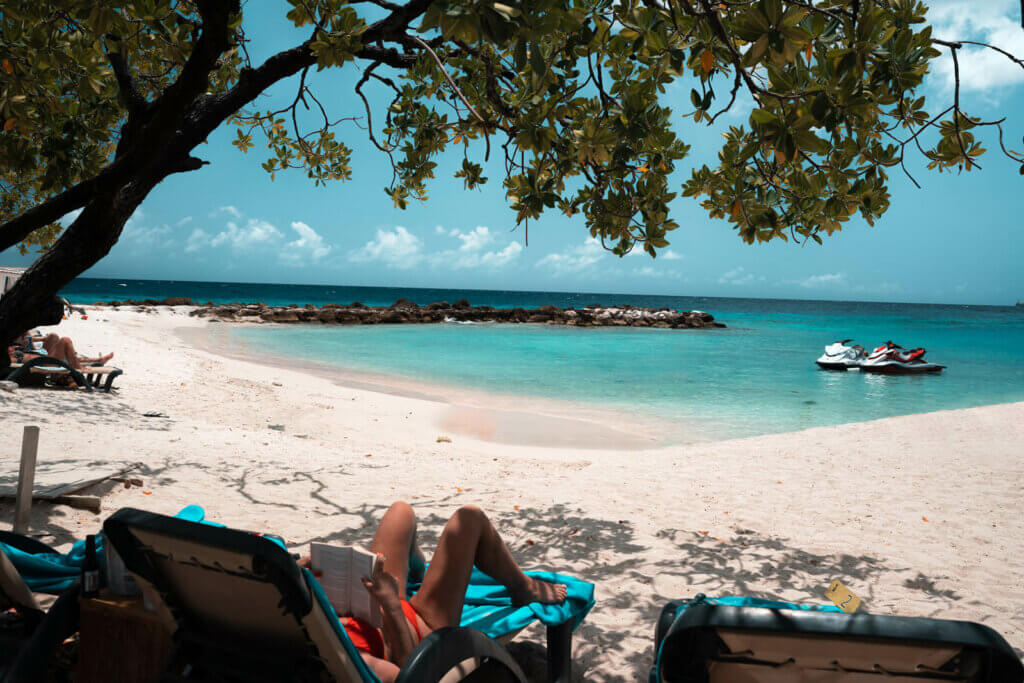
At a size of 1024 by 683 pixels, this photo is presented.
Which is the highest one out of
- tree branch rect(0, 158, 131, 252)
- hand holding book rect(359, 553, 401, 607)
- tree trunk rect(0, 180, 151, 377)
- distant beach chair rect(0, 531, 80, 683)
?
tree branch rect(0, 158, 131, 252)

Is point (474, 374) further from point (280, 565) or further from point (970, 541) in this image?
point (280, 565)

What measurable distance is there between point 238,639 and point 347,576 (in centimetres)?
43

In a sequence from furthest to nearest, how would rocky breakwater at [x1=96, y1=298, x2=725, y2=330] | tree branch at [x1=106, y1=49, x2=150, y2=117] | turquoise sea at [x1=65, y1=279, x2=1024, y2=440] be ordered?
rocky breakwater at [x1=96, y1=298, x2=725, y2=330], turquoise sea at [x1=65, y1=279, x2=1024, y2=440], tree branch at [x1=106, y1=49, x2=150, y2=117]

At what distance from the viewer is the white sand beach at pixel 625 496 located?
177 inches

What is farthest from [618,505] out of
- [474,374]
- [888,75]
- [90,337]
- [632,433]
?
[90,337]

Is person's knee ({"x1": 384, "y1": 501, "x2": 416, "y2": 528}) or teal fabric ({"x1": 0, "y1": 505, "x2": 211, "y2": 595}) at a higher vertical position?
person's knee ({"x1": 384, "y1": 501, "x2": 416, "y2": 528})

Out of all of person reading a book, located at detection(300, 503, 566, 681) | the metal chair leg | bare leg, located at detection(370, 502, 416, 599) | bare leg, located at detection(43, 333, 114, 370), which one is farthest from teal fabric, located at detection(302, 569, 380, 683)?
bare leg, located at detection(43, 333, 114, 370)

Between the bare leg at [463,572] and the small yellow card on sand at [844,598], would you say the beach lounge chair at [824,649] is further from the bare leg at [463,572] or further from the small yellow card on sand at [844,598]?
the bare leg at [463,572]

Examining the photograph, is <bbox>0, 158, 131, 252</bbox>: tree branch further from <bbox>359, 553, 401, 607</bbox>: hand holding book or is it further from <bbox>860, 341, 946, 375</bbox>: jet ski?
<bbox>860, 341, 946, 375</bbox>: jet ski

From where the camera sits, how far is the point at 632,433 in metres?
12.0

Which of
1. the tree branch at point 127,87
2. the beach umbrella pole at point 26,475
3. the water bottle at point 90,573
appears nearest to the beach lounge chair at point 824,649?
the water bottle at point 90,573

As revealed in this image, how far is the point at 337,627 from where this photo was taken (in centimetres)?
195

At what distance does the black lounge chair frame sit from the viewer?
5.85ft

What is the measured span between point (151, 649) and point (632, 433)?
34.2ft
